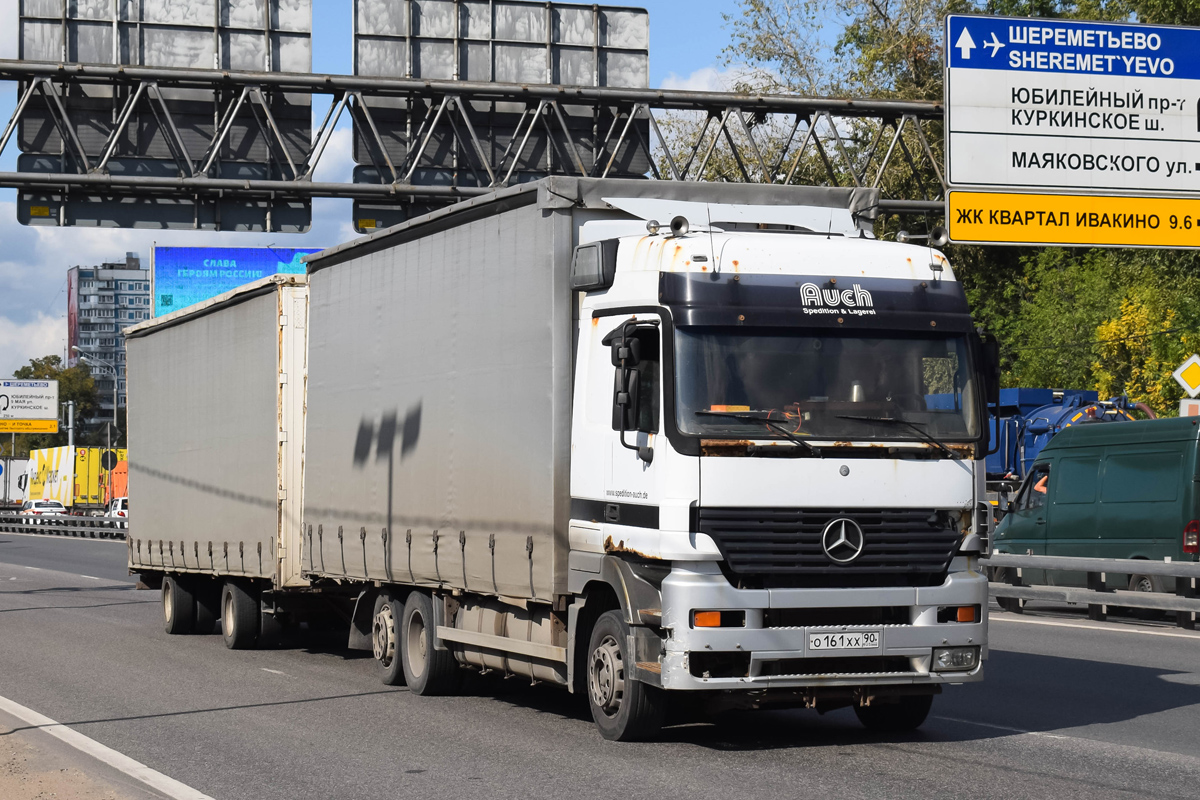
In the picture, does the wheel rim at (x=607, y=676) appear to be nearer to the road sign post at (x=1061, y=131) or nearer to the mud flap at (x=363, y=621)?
the mud flap at (x=363, y=621)

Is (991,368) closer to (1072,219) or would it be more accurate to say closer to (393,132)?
(1072,219)

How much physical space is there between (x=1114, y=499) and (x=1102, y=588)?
1.51m

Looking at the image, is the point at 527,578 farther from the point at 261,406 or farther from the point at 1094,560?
the point at 1094,560

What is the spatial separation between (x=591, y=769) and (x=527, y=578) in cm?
200

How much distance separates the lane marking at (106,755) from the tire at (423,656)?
2630 mm

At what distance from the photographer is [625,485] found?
31.5ft

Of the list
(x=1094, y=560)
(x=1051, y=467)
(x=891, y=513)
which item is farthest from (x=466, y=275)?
(x=1051, y=467)

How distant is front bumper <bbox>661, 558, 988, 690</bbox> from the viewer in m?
9.11

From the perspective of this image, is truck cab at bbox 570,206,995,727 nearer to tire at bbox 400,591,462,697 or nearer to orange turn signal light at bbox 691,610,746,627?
orange turn signal light at bbox 691,610,746,627

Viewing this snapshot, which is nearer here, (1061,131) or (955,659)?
(955,659)

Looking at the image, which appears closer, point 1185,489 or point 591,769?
point 591,769

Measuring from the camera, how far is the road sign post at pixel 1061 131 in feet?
70.0

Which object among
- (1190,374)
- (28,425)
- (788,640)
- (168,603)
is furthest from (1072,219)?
(28,425)

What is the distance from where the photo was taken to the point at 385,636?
43.8 ft
